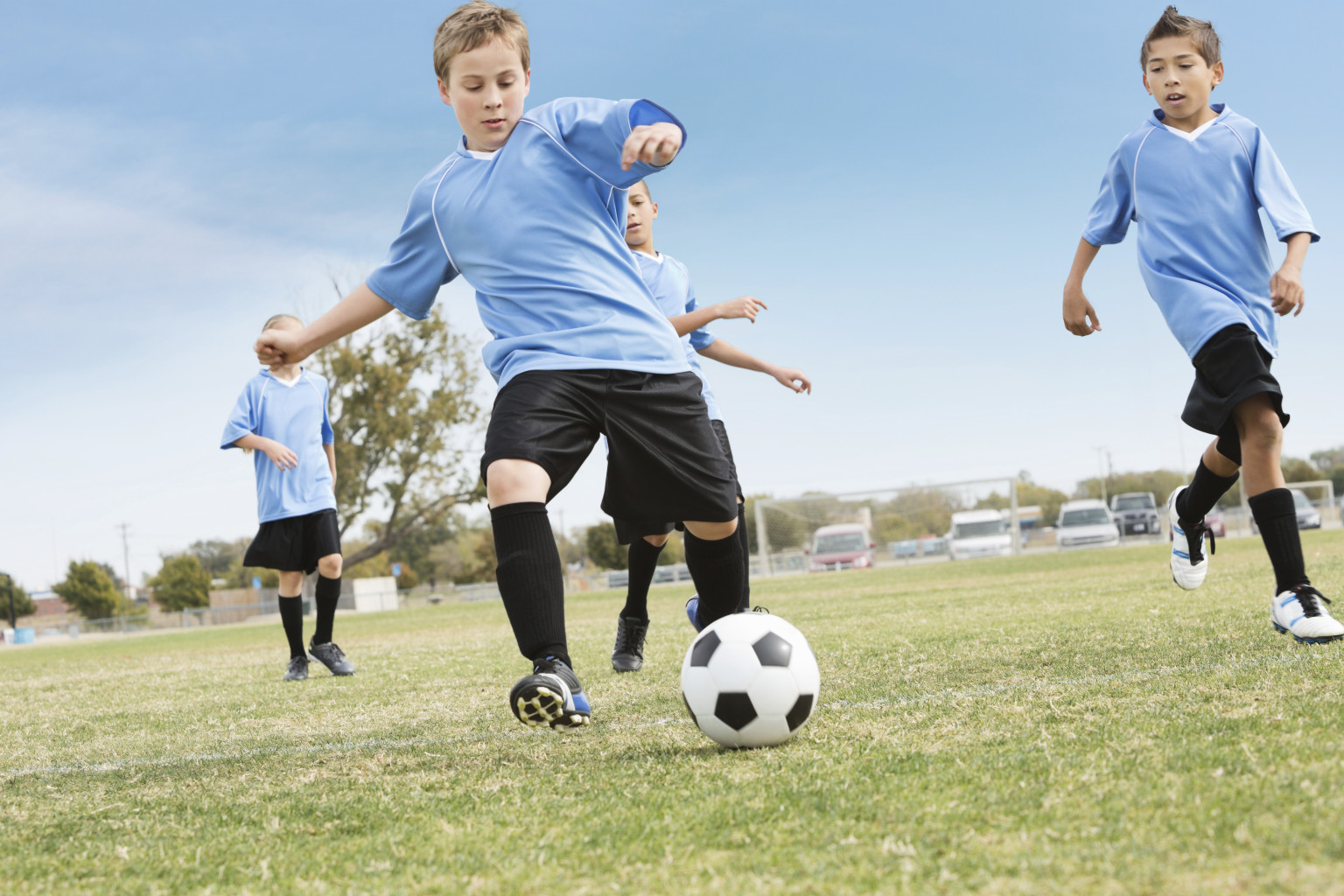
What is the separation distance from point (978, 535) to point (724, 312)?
28315mm

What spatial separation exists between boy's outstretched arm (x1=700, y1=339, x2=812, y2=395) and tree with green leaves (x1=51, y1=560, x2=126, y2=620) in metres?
61.1

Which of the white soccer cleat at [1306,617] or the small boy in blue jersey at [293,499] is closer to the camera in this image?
the white soccer cleat at [1306,617]

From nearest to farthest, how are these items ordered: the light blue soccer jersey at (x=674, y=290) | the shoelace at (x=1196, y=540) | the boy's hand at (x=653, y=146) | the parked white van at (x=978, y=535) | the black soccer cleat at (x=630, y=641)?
the boy's hand at (x=653, y=146)
the shoelace at (x=1196, y=540)
the black soccer cleat at (x=630, y=641)
the light blue soccer jersey at (x=674, y=290)
the parked white van at (x=978, y=535)

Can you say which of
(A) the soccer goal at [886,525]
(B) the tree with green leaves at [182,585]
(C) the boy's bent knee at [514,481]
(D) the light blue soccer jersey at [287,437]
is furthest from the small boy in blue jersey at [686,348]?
(B) the tree with green leaves at [182,585]

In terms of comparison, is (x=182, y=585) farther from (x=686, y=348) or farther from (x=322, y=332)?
(x=322, y=332)

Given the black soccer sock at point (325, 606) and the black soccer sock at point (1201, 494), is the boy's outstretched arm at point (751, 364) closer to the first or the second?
the black soccer sock at point (1201, 494)

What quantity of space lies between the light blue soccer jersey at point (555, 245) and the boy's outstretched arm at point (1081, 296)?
6.38 feet

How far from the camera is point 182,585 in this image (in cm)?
6041

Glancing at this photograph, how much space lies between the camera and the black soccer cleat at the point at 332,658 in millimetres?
5992

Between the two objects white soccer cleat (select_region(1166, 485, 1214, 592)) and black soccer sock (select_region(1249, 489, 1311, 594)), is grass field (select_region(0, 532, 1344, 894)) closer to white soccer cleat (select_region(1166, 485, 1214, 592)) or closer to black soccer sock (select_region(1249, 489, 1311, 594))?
black soccer sock (select_region(1249, 489, 1311, 594))

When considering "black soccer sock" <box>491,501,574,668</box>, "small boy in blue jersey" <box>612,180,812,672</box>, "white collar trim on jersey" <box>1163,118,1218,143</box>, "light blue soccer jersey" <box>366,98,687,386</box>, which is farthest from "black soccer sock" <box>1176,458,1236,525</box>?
"black soccer sock" <box>491,501,574,668</box>

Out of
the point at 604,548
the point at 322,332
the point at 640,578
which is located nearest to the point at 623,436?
the point at 322,332

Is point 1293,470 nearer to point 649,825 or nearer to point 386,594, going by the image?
point 386,594

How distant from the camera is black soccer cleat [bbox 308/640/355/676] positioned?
19.7 feet
